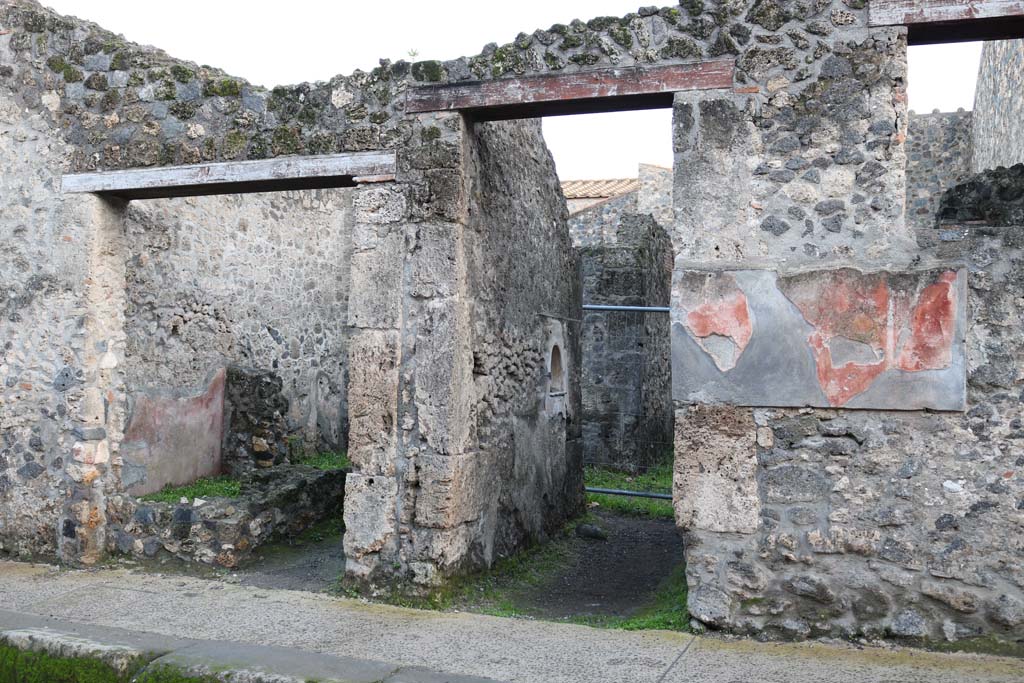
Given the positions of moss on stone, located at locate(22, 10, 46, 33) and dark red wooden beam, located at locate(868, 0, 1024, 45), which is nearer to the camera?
dark red wooden beam, located at locate(868, 0, 1024, 45)

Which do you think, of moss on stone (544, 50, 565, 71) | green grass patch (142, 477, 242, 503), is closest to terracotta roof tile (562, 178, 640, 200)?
green grass patch (142, 477, 242, 503)

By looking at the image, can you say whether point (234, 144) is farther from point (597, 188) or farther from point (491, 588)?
point (597, 188)

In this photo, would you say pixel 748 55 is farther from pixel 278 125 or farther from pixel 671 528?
pixel 671 528

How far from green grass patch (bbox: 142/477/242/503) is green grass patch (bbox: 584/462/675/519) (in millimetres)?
3722

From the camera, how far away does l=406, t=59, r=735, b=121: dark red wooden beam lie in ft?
15.7

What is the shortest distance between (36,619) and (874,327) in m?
4.58

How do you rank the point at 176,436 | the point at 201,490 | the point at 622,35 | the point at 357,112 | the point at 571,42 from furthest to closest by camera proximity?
the point at 176,436, the point at 201,490, the point at 357,112, the point at 571,42, the point at 622,35

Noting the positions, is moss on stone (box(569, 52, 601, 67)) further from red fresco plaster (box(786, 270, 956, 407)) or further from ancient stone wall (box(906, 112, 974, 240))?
ancient stone wall (box(906, 112, 974, 240))

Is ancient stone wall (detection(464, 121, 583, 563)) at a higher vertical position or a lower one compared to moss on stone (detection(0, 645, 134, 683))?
higher

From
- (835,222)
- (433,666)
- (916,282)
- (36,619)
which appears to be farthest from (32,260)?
(916,282)

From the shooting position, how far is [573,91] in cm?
500

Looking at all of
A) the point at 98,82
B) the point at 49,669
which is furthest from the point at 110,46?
the point at 49,669

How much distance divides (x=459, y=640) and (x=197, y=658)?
1.25 metres

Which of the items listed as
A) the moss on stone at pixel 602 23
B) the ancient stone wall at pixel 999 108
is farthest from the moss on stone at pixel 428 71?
the ancient stone wall at pixel 999 108
